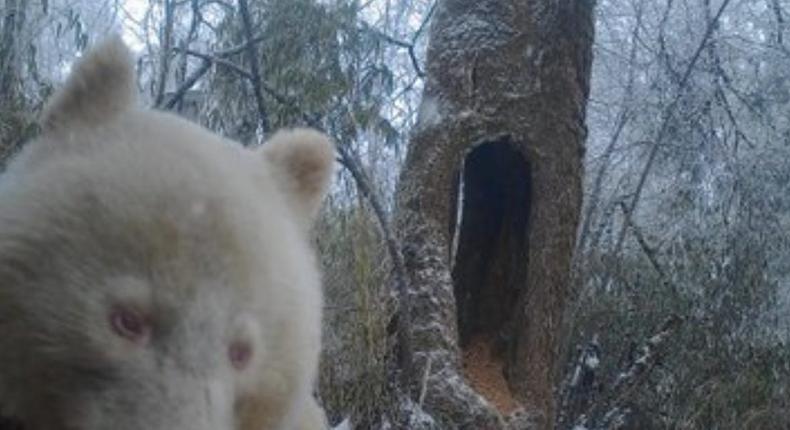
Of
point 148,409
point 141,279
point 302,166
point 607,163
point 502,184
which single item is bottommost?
point 148,409

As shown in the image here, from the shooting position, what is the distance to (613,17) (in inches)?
540

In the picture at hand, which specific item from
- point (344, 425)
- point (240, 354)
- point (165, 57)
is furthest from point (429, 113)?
point (240, 354)

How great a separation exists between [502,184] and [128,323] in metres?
5.24

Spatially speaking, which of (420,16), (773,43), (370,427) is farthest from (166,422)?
(420,16)

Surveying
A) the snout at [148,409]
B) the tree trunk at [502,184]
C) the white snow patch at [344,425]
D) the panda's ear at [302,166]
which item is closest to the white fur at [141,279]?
the snout at [148,409]

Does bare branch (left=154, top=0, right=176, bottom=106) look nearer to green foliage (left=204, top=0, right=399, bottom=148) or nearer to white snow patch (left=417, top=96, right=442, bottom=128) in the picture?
green foliage (left=204, top=0, right=399, bottom=148)

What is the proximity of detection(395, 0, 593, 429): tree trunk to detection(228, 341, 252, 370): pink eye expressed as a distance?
4615mm

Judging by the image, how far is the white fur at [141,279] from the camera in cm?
144

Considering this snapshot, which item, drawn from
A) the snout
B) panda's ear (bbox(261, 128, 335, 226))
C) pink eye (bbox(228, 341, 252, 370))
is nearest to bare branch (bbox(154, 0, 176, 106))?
panda's ear (bbox(261, 128, 335, 226))

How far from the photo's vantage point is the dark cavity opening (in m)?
6.52

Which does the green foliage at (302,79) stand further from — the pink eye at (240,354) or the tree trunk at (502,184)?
the pink eye at (240,354)

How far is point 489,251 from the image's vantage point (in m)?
6.78

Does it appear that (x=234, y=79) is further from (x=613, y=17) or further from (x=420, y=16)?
(x=420, y=16)

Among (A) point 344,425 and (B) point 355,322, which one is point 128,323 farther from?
(B) point 355,322
